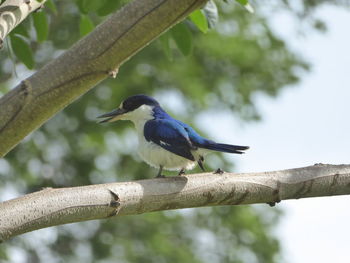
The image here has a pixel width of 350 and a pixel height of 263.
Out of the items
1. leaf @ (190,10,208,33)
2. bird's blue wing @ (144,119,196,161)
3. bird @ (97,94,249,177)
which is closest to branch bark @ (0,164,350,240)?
leaf @ (190,10,208,33)

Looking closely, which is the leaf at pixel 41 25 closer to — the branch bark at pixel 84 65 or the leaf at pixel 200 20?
the leaf at pixel 200 20

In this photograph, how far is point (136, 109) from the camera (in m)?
5.70

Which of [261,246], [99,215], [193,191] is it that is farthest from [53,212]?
[261,246]

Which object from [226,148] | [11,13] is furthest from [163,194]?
[226,148]

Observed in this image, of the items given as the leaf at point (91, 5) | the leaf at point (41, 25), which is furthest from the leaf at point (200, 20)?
Result: the leaf at point (41, 25)

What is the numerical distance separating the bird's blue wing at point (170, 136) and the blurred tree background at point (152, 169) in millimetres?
5577

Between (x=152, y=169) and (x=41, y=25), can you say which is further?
(x=152, y=169)

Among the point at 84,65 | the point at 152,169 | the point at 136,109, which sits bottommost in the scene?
the point at 84,65

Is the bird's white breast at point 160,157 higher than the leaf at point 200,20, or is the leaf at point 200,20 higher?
the leaf at point 200,20

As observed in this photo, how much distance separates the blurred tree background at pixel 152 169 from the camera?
1135 centimetres

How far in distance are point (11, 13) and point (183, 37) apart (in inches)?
48.2

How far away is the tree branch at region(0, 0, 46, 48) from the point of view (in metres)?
3.21

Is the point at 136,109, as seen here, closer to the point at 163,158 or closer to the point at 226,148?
the point at 163,158

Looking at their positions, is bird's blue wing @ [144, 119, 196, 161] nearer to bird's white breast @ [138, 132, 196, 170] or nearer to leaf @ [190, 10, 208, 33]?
bird's white breast @ [138, 132, 196, 170]
